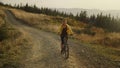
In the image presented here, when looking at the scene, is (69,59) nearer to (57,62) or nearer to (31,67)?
(57,62)

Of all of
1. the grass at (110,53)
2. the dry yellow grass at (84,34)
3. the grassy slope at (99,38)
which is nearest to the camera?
the grass at (110,53)

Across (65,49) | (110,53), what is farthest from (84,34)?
Answer: (65,49)

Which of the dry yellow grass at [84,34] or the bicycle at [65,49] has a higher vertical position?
the bicycle at [65,49]

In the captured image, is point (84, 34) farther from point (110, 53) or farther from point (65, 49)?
point (65, 49)

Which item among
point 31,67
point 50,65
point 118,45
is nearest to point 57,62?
point 50,65

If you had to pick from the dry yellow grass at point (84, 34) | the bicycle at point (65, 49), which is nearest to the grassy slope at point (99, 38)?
Result: the dry yellow grass at point (84, 34)

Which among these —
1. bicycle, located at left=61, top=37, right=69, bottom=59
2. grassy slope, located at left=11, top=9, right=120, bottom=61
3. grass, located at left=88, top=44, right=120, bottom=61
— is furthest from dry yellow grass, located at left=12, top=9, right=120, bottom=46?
bicycle, located at left=61, top=37, right=69, bottom=59

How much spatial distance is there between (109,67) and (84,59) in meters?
2.29

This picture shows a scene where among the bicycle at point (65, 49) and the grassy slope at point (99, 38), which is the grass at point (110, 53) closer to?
the grassy slope at point (99, 38)

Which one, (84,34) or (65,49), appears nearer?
(65,49)

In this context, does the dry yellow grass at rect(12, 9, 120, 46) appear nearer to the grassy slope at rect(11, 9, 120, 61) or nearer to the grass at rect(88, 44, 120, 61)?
the grassy slope at rect(11, 9, 120, 61)

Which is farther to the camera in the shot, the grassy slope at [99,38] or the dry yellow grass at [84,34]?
the dry yellow grass at [84,34]

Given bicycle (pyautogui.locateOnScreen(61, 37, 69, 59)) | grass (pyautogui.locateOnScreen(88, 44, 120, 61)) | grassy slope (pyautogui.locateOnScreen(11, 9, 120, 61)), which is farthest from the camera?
grassy slope (pyautogui.locateOnScreen(11, 9, 120, 61))

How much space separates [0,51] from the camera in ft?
69.0
